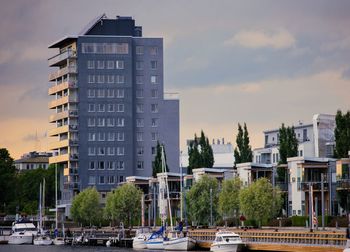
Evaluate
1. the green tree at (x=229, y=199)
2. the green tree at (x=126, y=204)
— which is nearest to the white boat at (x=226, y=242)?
the green tree at (x=229, y=199)

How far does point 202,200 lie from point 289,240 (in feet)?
163

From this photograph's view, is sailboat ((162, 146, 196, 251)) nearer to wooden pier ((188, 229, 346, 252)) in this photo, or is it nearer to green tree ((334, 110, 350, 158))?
wooden pier ((188, 229, 346, 252))

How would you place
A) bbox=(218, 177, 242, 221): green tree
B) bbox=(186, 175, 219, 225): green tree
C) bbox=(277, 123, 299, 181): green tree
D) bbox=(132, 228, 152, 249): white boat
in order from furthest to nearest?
bbox=(186, 175, 219, 225): green tree
bbox=(277, 123, 299, 181): green tree
bbox=(218, 177, 242, 221): green tree
bbox=(132, 228, 152, 249): white boat

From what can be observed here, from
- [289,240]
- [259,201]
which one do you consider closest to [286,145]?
[259,201]

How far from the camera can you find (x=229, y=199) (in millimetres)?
155375

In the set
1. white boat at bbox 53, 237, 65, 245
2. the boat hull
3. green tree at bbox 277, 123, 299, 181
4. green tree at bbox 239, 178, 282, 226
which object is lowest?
white boat at bbox 53, 237, 65, 245

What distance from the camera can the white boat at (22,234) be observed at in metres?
190

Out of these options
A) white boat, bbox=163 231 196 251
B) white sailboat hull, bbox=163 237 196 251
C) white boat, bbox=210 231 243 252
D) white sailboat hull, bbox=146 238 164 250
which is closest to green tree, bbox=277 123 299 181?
white sailboat hull, bbox=146 238 164 250

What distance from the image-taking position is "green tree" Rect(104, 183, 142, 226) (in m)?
193

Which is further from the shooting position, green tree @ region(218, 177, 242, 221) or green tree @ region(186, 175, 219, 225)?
green tree @ region(186, 175, 219, 225)

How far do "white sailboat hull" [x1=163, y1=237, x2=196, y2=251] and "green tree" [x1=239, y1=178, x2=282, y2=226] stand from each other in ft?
48.4

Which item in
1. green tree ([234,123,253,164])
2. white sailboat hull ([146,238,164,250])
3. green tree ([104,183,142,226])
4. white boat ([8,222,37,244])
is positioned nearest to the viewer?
white sailboat hull ([146,238,164,250])

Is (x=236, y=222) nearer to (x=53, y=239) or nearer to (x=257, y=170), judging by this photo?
(x=257, y=170)

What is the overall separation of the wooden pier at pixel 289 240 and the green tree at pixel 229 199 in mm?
20442
